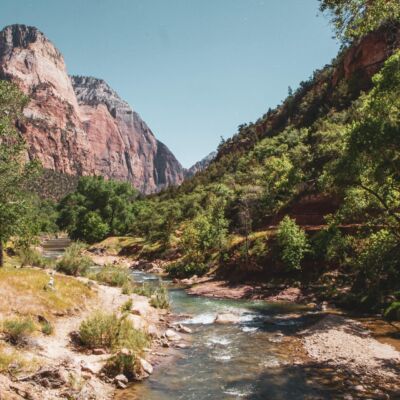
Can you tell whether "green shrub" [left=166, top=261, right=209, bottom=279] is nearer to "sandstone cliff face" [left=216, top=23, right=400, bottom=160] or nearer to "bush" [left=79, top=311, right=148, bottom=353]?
"bush" [left=79, top=311, right=148, bottom=353]

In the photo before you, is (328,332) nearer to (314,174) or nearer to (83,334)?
(83,334)

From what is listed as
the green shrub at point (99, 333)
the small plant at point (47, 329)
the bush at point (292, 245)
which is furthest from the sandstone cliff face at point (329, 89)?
the small plant at point (47, 329)

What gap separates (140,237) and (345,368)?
2674 inches

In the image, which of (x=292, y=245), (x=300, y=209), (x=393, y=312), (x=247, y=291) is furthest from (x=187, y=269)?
(x=393, y=312)

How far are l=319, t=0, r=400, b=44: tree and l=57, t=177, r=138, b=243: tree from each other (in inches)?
2876

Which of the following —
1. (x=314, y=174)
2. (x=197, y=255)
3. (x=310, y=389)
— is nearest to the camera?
(x=310, y=389)

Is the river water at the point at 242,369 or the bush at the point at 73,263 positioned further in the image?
the bush at the point at 73,263

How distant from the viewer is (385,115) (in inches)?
778

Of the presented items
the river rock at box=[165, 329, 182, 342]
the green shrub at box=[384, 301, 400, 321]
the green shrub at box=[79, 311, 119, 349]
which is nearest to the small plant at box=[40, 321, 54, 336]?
the green shrub at box=[79, 311, 119, 349]

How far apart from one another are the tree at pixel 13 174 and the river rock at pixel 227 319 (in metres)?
13.1

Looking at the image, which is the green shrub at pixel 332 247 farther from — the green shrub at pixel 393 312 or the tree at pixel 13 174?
the tree at pixel 13 174

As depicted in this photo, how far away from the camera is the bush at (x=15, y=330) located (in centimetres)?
1449

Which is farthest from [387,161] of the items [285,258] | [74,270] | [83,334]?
[74,270]

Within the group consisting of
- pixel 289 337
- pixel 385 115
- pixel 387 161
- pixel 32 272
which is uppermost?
pixel 385 115
